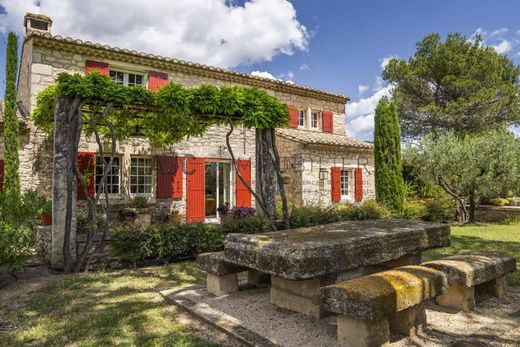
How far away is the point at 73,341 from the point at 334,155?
11879mm

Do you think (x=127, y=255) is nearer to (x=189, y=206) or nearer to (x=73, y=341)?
(x=73, y=341)

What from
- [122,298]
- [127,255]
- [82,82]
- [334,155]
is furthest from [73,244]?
[334,155]

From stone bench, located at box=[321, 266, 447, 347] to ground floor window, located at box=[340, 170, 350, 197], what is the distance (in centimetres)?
1169

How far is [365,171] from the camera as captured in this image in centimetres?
1496

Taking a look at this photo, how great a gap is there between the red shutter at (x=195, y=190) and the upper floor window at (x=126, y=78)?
9.17 ft

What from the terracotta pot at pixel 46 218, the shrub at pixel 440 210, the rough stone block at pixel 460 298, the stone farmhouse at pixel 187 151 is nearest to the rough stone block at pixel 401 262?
the rough stone block at pixel 460 298

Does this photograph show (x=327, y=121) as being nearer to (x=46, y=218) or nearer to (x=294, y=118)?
(x=294, y=118)

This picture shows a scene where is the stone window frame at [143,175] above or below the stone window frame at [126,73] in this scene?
below

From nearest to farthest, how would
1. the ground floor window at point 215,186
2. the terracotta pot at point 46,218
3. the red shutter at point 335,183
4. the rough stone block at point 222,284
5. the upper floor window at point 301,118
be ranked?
the rough stone block at point 222,284, the terracotta pot at point 46,218, the ground floor window at point 215,186, the red shutter at point 335,183, the upper floor window at point 301,118

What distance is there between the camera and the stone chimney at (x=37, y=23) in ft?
31.9

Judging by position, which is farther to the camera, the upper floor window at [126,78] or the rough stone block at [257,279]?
the upper floor window at [126,78]

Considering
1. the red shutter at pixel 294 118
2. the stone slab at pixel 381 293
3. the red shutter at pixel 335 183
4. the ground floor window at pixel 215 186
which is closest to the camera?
the stone slab at pixel 381 293

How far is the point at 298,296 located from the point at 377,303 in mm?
1203

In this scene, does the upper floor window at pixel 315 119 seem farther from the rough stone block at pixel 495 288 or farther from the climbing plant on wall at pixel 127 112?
the rough stone block at pixel 495 288
